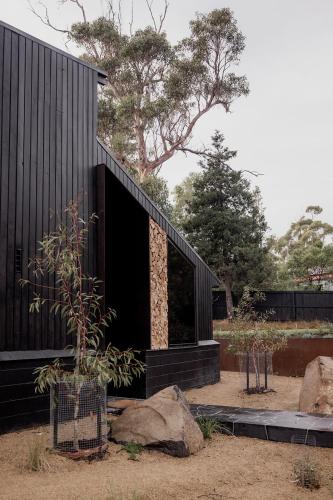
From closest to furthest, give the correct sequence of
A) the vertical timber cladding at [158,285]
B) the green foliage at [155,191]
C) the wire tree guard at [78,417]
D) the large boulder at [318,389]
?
the wire tree guard at [78,417]
the large boulder at [318,389]
the vertical timber cladding at [158,285]
the green foliage at [155,191]

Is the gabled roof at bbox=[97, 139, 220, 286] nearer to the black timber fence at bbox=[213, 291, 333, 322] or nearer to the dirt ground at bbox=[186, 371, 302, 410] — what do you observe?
the dirt ground at bbox=[186, 371, 302, 410]

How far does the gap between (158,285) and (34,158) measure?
333 centimetres

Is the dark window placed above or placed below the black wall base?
above

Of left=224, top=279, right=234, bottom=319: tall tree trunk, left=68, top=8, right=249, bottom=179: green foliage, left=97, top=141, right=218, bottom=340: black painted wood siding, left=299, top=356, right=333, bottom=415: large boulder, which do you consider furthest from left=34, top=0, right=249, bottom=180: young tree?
left=299, top=356, right=333, bottom=415: large boulder

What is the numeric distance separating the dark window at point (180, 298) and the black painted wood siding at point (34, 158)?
243cm

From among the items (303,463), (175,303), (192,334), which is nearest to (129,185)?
(175,303)

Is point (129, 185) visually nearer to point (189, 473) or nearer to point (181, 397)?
point (181, 397)

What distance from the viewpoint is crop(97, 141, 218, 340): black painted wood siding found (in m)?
8.00

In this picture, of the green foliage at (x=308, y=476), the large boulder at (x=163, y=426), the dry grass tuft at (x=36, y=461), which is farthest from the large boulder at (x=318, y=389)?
the dry grass tuft at (x=36, y=461)

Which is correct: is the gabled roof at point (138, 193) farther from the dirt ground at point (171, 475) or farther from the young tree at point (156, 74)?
the young tree at point (156, 74)

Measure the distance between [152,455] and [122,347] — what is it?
3801mm

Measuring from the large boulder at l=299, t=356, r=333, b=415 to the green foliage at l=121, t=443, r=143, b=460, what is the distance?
2.78 meters

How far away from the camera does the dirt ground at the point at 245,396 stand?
822cm

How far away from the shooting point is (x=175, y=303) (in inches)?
373
